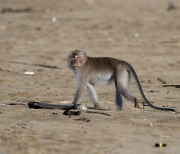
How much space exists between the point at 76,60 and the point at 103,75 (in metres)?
0.41

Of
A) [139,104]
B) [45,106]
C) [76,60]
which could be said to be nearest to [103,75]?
[76,60]

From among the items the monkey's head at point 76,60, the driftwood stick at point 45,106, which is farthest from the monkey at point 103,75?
the driftwood stick at point 45,106

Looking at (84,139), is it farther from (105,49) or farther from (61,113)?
(105,49)

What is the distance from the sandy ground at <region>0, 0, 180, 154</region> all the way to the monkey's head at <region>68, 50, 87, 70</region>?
0.73 metres

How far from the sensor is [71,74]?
15.3 metres

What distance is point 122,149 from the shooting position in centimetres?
850

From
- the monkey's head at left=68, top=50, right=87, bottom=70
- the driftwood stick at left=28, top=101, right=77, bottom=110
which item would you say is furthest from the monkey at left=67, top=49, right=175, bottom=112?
the driftwood stick at left=28, top=101, right=77, bottom=110

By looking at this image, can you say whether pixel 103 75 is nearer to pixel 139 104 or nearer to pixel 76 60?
pixel 76 60

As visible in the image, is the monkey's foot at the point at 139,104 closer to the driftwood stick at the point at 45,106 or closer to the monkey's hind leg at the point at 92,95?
the monkey's hind leg at the point at 92,95

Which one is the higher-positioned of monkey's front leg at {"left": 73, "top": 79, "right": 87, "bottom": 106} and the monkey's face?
the monkey's face

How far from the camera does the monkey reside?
35.1ft

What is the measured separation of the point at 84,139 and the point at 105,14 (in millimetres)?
19778

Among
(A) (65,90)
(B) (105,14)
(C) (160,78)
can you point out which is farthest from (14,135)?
(B) (105,14)

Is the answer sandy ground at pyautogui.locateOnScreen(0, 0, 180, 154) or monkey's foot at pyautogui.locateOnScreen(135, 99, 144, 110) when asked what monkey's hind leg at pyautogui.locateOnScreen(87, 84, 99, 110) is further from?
monkey's foot at pyautogui.locateOnScreen(135, 99, 144, 110)
